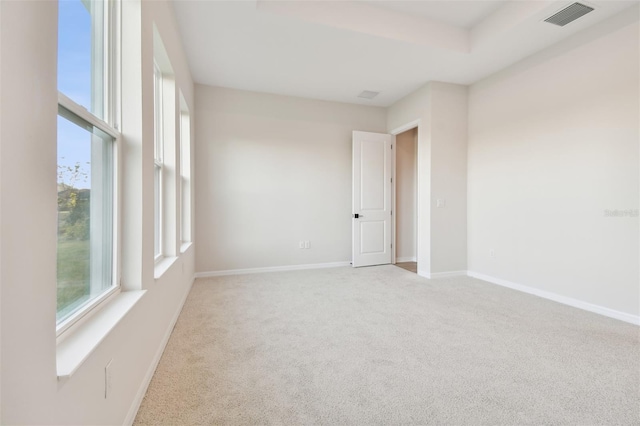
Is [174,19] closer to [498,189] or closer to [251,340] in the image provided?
[251,340]

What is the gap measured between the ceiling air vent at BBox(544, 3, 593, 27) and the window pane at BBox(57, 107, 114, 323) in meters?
3.73

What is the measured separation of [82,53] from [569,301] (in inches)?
172

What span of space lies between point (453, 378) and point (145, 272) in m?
1.92

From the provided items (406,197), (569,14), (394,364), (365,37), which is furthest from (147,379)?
(406,197)

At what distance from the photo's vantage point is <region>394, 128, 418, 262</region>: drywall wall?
538 cm

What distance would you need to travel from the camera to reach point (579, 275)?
2.94 meters

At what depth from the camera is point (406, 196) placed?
17.9 ft

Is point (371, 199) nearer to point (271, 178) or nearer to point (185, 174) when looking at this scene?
point (271, 178)

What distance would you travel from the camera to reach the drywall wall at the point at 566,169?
8.54 feet

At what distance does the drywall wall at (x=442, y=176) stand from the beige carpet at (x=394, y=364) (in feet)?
3.39

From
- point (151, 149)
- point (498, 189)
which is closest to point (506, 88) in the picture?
point (498, 189)

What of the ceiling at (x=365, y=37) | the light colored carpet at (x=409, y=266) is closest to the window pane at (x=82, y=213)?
the ceiling at (x=365, y=37)

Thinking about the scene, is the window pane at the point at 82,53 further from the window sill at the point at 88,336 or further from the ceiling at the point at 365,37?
the ceiling at the point at 365,37

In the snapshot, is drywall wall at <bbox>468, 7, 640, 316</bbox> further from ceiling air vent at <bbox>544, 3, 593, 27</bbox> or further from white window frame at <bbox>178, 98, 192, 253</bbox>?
white window frame at <bbox>178, 98, 192, 253</bbox>
